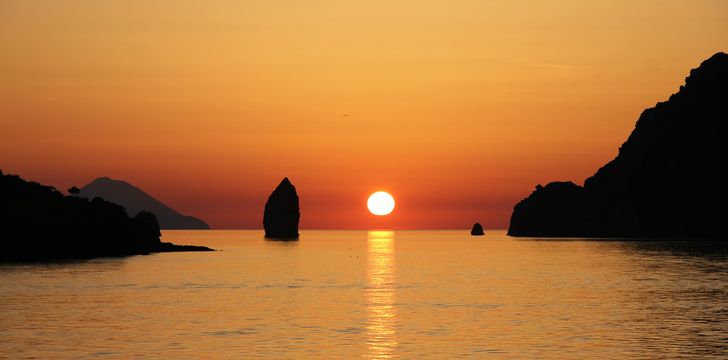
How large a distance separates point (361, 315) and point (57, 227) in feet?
383

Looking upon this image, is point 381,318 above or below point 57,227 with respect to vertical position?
below

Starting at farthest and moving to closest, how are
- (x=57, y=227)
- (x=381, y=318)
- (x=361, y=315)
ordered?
(x=57, y=227), (x=361, y=315), (x=381, y=318)

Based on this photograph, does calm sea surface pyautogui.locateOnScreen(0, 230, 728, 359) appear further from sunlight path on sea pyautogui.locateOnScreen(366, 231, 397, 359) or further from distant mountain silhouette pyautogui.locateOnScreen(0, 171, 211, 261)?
distant mountain silhouette pyautogui.locateOnScreen(0, 171, 211, 261)

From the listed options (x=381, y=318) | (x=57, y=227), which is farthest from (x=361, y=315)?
(x=57, y=227)

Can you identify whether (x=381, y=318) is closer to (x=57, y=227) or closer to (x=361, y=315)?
(x=361, y=315)

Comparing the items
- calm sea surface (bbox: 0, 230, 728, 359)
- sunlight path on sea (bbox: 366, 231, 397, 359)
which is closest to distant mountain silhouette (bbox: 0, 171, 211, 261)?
calm sea surface (bbox: 0, 230, 728, 359)

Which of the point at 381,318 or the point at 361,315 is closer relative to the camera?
the point at 381,318

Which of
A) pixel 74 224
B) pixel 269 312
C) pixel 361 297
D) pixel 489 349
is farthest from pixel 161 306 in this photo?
pixel 74 224

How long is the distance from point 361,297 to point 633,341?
39.5m

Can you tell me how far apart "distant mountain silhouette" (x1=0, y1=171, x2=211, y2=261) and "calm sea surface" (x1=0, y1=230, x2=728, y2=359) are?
40.4m

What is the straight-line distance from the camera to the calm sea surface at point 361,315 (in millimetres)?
52781

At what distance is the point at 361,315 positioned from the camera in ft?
239

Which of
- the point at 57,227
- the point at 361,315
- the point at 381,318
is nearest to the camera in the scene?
the point at 381,318

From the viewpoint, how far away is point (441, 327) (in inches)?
2522
